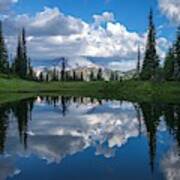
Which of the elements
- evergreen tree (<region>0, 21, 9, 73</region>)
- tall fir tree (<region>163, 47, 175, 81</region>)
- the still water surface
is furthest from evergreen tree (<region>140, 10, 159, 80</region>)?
the still water surface

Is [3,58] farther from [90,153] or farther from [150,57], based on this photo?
[90,153]

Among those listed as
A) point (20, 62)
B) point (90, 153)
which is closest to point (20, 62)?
point (20, 62)

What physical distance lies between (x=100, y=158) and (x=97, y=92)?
117m

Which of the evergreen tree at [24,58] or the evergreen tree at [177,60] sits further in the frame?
the evergreen tree at [24,58]

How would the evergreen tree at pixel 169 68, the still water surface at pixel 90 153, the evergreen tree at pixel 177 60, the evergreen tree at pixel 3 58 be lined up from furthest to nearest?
the evergreen tree at pixel 3 58, the evergreen tree at pixel 169 68, the evergreen tree at pixel 177 60, the still water surface at pixel 90 153

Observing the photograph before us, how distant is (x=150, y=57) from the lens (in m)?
135

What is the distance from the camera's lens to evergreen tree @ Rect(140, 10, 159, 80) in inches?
5259

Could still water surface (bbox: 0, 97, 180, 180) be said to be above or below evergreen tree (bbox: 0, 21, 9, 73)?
below

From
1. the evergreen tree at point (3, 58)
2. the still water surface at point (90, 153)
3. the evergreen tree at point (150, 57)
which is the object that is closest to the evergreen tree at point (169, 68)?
the evergreen tree at point (150, 57)

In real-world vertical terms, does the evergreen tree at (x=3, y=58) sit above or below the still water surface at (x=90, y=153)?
above

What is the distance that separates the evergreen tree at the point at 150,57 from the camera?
5259 inches

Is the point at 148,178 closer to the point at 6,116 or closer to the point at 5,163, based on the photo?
the point at 5,163

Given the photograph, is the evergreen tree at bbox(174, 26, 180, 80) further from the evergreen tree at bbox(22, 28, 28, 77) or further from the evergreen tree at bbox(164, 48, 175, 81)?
the evergreen tree at bbox(22, 28, 28, 77)

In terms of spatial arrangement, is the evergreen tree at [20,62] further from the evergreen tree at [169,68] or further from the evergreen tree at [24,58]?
the evergreen tree at [169,68]
